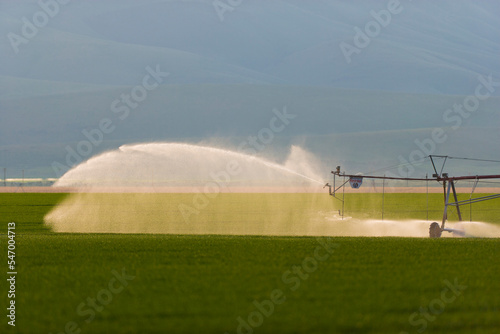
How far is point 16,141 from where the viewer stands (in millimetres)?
175375

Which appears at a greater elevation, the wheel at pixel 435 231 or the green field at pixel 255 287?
the wheel at pixel 435 231

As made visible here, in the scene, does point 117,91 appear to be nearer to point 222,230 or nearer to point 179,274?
point 222,230

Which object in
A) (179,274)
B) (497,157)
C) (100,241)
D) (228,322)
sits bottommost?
(228,322)

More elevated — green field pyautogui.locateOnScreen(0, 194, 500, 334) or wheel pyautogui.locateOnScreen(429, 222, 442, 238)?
wheel pyautogui.locateOnScreen(429, 222, 442, 238)

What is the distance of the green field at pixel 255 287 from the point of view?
423 inches

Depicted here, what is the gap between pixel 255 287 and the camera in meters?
13.4

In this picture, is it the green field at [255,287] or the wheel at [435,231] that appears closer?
the green field at [255,287]

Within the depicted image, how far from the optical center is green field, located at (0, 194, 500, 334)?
10.7 m

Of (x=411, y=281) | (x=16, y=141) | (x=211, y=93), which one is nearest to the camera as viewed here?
(x=411, y=281)

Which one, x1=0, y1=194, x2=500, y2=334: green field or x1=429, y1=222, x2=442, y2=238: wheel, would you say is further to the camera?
x1=429, y1=222, x2=442, y2=238: wheel

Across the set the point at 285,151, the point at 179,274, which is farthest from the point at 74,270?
the point at 285,151

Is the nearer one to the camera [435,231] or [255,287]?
[255,287]

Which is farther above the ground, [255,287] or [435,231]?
[435,231]

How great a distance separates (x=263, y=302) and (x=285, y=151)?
14678 centimetres
